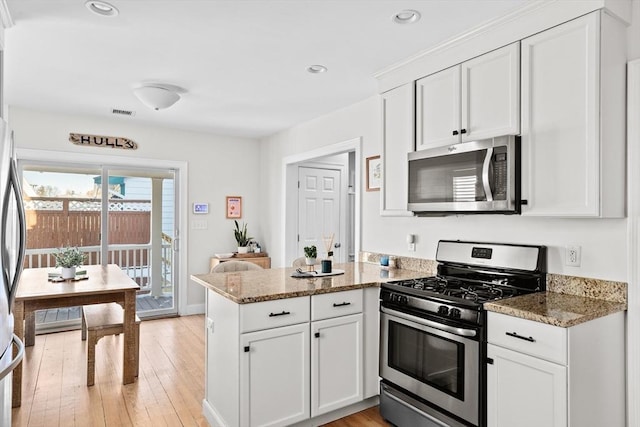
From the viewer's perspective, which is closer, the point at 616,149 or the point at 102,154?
the point at 616,149

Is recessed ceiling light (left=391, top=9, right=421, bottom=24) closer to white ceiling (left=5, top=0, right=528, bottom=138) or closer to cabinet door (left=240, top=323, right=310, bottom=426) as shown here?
white ceiling (left=5, top=0, right=528, bottom=138)

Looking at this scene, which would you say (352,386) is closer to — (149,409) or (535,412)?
(535,412)

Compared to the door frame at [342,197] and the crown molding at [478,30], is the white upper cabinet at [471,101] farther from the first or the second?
the door frame at [342,197]

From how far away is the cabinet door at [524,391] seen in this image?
176 centimetres

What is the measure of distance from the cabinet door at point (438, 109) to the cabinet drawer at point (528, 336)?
3.92ft

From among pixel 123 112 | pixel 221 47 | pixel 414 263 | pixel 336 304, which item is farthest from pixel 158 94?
pixel 414 263

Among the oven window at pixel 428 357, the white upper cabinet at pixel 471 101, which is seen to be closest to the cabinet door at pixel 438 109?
the white upper cabinet at pixel 471 101

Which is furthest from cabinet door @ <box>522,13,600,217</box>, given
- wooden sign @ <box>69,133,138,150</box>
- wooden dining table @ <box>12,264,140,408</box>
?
wooden sign @ <box>69,133,138,150</box>

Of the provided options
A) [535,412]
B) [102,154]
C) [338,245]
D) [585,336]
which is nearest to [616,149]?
[585,336]

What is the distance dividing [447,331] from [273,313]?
0.99 metres

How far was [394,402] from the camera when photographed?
2562 mm

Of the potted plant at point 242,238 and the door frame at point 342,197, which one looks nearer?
the door frame at point 342,197

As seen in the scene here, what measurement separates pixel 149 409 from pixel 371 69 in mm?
2986

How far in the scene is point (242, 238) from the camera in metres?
5.72
